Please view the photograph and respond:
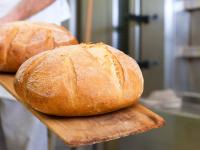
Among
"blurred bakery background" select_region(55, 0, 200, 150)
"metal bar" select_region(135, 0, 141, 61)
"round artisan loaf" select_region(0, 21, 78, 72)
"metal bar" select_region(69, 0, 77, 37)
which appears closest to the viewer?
"round artisan loaf" select_region(0, 21, 78, 72)

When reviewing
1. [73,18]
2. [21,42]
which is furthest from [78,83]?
[73,18]

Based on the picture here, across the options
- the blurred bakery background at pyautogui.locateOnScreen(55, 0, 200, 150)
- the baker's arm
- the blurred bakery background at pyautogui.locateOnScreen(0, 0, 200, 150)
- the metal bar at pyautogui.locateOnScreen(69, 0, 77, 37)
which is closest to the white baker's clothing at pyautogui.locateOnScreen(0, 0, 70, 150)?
the baker's arm

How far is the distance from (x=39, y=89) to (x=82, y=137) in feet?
0.68

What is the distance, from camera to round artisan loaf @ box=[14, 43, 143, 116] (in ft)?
1.85

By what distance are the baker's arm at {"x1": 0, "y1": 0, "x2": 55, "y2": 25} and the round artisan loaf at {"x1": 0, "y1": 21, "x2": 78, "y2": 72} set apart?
0.40 metres

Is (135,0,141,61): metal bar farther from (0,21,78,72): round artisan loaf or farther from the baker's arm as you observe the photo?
(0,21,78,72): round artisan loaf

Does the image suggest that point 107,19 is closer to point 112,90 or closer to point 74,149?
point 74,149

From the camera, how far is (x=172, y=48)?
6.70 feet

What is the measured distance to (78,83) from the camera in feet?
1.86

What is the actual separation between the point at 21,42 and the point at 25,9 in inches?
20.9

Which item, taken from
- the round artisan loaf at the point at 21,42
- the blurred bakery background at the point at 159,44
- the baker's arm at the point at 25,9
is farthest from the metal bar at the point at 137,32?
the round artisan loaf at the point at 21,42

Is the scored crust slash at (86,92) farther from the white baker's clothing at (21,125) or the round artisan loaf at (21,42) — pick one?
the white baker's clothing at (21,125)

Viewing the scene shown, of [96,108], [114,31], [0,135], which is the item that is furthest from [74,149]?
[96,108]

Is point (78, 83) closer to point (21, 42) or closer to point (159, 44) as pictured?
point (21, 42)
